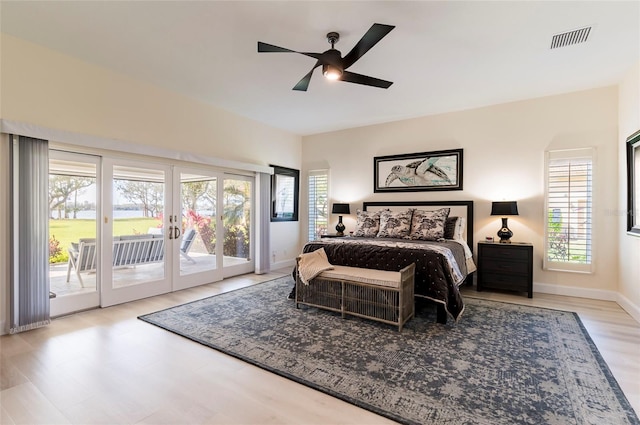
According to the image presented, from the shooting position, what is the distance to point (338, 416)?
5.99ft

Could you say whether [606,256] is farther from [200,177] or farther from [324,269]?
[200,177]

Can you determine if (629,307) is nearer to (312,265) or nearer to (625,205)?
(625,205)

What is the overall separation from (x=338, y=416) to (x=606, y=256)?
4.53m

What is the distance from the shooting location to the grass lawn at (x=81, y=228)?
134 inches

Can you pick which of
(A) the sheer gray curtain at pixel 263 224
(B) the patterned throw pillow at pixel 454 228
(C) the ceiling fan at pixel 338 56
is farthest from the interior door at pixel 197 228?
(B) the patterned throw pillow at pixel 454 228

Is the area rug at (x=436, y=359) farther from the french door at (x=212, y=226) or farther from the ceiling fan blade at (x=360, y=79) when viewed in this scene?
the ceiling fan blade at (x=360, y=79)

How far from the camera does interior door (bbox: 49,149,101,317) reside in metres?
3.39

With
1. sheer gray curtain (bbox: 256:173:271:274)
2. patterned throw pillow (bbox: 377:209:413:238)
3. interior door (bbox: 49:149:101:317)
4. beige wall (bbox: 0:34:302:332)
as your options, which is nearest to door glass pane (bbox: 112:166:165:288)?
interior door (bbox: 49:149:101:317)

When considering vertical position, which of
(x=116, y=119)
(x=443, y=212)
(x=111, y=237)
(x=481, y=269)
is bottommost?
(x=481, y=269)

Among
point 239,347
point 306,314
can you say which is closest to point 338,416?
Answer: point 239,347

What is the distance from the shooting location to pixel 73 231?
139 inches

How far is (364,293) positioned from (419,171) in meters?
3.02

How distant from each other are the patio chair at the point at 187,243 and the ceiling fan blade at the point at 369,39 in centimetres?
348

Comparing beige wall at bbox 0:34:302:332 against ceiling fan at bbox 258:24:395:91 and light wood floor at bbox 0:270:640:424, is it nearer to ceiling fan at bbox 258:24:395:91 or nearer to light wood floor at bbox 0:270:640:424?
light wood floor at bbox 0:270:640:424
